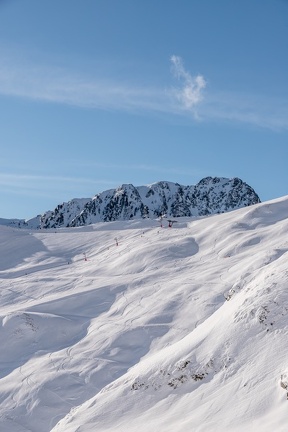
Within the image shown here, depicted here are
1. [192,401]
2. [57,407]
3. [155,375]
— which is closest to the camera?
[192,401]

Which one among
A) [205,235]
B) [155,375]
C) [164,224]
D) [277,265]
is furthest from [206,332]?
[164,224]

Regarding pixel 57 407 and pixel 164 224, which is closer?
pixel 57 407

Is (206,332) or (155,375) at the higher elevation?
(206,332)

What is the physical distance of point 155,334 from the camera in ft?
67.4

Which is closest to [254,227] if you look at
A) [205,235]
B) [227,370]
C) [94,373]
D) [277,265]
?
[205,235]

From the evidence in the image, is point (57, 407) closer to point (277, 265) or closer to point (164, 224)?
point (277, 265)

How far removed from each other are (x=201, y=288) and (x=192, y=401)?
10.2m

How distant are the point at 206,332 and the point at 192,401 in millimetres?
2926

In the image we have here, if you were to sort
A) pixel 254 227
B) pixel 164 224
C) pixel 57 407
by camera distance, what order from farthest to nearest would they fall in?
pixel 164 224 < pixel 254 227 < pixel 57 407

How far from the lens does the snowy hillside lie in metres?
13.3

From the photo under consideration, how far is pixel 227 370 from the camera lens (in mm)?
13922

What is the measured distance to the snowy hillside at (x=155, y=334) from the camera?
13.3 metres

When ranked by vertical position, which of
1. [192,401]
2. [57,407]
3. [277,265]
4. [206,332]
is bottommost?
[57,407]

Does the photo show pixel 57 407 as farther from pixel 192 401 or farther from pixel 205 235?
pixel 205 235
